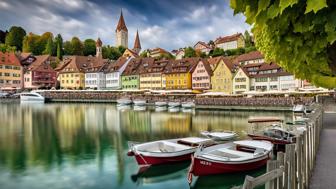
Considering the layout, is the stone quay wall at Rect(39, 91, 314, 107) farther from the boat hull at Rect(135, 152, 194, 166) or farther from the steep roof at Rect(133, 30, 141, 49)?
the steep roof at Rect(133, 30, 141, 49)

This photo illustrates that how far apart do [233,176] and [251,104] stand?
156 ft

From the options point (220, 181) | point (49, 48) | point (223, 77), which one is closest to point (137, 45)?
point (49, 48)

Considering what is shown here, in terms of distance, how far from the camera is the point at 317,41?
421 cm

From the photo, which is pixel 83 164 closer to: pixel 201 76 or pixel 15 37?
pixel 201 76

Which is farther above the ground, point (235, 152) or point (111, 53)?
point (111, 53)

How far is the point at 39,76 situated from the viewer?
392 feet

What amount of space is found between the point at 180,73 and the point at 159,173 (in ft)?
256

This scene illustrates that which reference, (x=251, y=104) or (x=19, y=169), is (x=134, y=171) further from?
(x=251, y=104)

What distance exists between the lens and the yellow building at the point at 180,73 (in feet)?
308

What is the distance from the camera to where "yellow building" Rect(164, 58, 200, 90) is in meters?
94.0

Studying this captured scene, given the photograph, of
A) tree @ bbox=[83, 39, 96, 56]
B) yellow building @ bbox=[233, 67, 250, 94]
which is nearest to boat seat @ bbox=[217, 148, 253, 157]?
yellow building @ bbox=[233, 67, 250, 94]

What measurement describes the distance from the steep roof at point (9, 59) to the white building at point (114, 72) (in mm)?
33877

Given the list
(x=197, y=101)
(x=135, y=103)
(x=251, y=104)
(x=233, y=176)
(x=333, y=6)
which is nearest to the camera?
(x=333, y=6)

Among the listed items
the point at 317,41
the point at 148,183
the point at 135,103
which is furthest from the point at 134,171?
the point at 135,103
